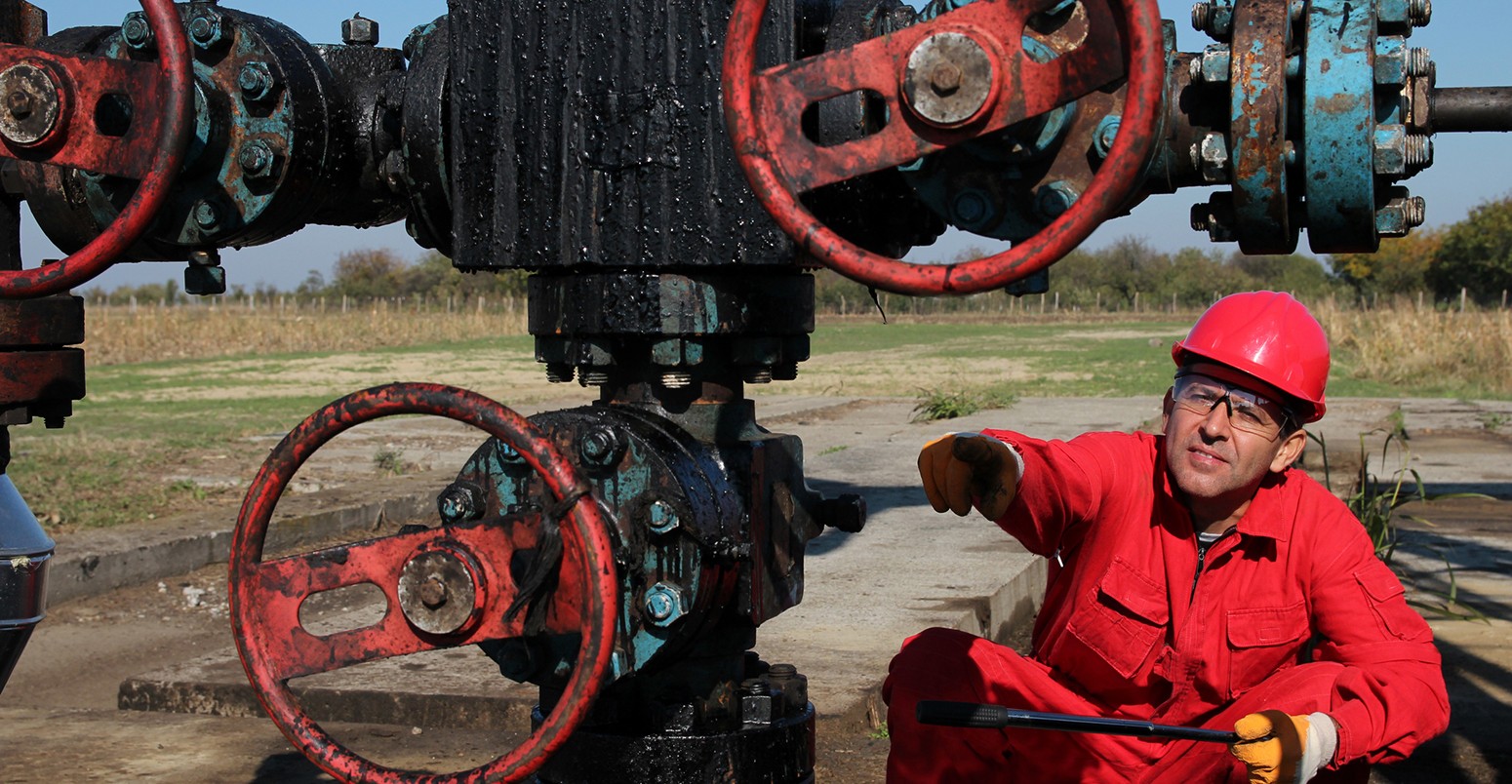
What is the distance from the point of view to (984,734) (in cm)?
243

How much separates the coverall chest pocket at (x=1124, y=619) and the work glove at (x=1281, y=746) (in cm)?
38

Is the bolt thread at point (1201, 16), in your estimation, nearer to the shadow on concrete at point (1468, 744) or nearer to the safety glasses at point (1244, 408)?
the safety glasses at point (1244, 408)

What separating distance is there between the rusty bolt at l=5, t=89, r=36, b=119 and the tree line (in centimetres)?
3468

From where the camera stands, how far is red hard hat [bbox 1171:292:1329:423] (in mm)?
2398

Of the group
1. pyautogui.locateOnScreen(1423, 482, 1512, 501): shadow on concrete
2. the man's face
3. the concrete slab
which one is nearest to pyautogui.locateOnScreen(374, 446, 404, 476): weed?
the concrete slab

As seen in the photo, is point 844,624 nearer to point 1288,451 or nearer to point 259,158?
point 1288,451

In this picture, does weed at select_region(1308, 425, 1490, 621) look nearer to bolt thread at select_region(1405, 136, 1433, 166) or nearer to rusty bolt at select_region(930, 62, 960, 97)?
bolt thread at select_region(1405, 136, 1433, 166)

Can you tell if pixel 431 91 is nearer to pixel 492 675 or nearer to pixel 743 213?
pixel 743 213

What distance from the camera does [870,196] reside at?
6.18ft

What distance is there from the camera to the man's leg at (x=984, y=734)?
2438mm

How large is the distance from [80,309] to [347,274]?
73.3 meters

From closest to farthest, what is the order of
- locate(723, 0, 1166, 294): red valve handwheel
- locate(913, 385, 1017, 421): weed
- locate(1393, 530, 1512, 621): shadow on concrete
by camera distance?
1. locate(723, 0, 1166, 294): red valve handwheel
2. locate(1393, 530, 1512, 621): shadow on concrete
3. locate(913, 385, 1017, 421): weed

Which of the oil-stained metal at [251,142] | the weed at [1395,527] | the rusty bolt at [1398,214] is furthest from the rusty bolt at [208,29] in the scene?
the weed at [1395,527]

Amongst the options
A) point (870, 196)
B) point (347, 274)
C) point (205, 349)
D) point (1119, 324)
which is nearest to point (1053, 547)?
point (870, 196)
